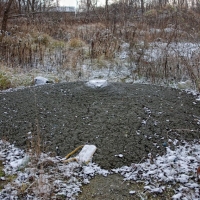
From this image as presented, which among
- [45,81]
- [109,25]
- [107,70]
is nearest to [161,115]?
[45,81]

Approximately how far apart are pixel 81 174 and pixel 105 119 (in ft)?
2.59

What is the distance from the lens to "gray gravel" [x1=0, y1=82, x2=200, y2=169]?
84.2 inches

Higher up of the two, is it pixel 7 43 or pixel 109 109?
pixel 7 43

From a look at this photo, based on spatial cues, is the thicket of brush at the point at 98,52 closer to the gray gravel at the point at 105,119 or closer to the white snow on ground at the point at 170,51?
the white snow on ground at the point at 170,51

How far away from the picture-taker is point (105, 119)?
252 cm

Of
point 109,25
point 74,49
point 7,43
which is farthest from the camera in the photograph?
point 109,25

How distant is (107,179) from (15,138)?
3.13 ft

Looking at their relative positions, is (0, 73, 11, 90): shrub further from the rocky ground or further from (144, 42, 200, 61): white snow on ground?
(144, 42, 200, 61): white snow on ground

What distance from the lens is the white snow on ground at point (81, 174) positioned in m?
→ 1.64

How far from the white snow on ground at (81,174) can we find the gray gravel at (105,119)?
104 millimetres

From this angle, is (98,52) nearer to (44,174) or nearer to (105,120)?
(105,120)

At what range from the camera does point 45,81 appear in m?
4.23

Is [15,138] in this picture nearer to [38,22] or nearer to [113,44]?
[113,44]

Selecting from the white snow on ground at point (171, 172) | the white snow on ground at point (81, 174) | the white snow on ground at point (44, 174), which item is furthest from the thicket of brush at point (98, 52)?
the white snow on ground at point (44, 174)
